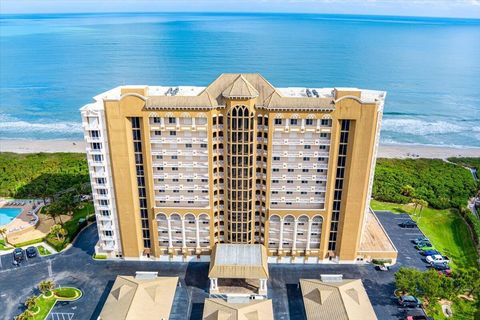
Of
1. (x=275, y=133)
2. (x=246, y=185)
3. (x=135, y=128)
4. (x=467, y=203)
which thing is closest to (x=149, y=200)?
(x=135, y=128)

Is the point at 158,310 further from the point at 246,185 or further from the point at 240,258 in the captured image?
the point at 246,185

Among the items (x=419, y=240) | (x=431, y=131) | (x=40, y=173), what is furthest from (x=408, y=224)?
(x=431, y=131)

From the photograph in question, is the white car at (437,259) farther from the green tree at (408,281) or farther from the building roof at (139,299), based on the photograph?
the building roof at (139,299)

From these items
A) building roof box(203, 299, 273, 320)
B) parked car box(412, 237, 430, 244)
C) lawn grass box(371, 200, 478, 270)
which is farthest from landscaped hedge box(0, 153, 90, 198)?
parked car box(412, 237, 430, 244)

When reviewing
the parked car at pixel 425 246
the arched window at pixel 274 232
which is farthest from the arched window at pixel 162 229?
the parked car at pixel 425 246

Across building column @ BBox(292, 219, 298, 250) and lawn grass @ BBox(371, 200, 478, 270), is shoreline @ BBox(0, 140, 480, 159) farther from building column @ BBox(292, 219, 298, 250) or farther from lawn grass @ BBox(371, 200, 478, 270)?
building column @ BBox(292, 219, 298, 250)

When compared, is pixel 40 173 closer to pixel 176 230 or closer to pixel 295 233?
pixel 176 230
